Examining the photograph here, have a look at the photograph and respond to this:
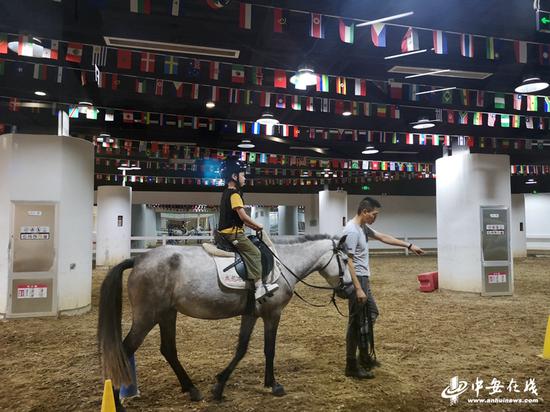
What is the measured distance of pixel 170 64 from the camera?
5.76m

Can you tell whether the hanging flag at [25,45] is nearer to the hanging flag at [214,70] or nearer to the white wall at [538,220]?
the hanging flag at [214,70]

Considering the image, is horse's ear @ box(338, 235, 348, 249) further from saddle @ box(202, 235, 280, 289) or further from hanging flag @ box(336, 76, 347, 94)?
hanging flag @ box(336, 76, 347, 94)

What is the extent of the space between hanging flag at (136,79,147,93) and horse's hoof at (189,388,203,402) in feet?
16.0

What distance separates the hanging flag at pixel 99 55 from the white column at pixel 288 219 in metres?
19.9

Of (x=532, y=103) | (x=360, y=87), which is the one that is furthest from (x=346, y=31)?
(x=532, y=103)

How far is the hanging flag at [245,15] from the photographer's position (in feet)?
14.3

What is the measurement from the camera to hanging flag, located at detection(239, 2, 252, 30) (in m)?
4.34

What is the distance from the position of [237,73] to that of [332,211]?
12.8 meters

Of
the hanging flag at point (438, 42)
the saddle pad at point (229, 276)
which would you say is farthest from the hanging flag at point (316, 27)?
the saddle pad at point (229, 276)

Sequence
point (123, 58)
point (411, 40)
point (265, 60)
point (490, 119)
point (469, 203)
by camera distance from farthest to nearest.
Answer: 1. point (469, 203)
2. point (490, 119)
3. point (265, 60)
4. point (123, 58)
5. point (411, 40)

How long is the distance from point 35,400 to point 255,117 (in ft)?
20.4

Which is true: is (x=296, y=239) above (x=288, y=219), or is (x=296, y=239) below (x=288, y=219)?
below

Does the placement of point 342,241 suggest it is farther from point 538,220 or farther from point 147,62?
point 538,220

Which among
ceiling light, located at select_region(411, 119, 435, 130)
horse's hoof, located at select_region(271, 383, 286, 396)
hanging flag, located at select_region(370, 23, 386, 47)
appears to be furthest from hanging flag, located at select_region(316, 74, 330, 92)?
horse's hoof, located at select_region(271, 383, 286, 396)
